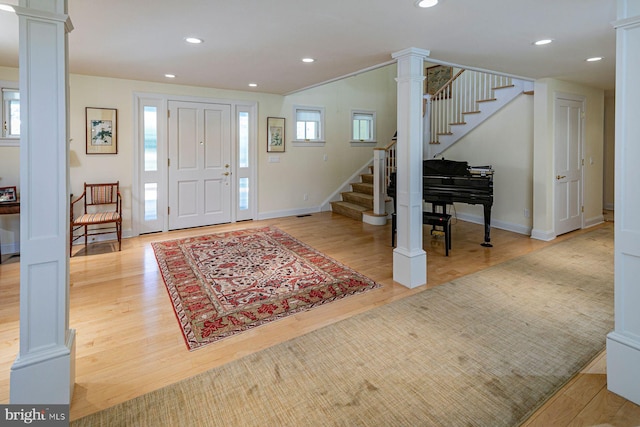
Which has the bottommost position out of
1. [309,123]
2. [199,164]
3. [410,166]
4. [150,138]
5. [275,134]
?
[410,166]

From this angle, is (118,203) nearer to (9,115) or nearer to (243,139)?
(9,115)

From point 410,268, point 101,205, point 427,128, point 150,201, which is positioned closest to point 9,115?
point 101,205

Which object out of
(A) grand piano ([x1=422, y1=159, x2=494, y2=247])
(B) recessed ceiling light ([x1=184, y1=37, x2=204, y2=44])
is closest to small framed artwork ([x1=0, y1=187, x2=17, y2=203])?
(B) recessed ceiling light ([x1=184, y1=37, x2=204, y2=44])

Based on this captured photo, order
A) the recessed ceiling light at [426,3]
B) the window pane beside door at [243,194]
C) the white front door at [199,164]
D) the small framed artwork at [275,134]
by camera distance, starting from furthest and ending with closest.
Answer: the small framed artwork at [275,134], the window pane beside door at [243,194], the white front door at [199,164], the recessed ceiling light at [426,3]

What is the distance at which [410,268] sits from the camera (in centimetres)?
335

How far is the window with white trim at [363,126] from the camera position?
755cm

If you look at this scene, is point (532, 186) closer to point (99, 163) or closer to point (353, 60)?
point (353, 60)

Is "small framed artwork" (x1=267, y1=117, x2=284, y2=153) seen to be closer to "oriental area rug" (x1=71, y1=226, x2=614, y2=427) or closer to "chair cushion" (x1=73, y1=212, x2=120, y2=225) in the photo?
"chair cushion" (x1=73, y1=212, x2=120, y2=225)

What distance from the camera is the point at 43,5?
5.31 ft

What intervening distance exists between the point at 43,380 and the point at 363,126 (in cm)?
701

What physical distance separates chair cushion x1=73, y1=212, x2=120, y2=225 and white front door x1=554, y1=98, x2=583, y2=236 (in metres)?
6.17

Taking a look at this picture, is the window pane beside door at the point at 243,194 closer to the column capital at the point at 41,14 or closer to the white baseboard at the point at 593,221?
the column capital at the point at 41,14

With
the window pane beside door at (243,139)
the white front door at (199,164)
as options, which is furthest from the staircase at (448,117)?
the white front door at (199,164)

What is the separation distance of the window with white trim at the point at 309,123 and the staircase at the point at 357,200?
1220 millimetres
